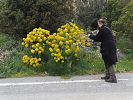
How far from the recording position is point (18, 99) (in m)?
7.95

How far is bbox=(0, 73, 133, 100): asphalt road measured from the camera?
808 centimetres

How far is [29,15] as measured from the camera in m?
12.0

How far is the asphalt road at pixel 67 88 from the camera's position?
26.5 ft

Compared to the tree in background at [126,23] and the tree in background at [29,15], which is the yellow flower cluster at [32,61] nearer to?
the tree in background at [29,15]

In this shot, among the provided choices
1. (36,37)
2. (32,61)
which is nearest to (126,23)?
(36,37)

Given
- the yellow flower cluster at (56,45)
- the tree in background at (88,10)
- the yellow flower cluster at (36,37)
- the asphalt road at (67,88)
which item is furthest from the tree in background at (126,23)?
the yellow flower cluster at (36,37)

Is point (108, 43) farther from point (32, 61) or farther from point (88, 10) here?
point (88, 10)

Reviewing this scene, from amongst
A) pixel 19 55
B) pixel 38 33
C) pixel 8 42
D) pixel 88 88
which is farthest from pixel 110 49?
pixel 8 42

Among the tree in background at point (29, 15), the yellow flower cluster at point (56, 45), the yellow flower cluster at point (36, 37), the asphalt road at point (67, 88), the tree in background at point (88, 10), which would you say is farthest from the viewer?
the tree in background at point (88, 10)

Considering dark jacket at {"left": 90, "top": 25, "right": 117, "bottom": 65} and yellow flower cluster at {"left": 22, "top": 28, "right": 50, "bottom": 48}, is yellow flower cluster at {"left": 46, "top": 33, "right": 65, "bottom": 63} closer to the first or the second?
yellow flower cluster at {"left": 22, "top": 28, "right": 50, "bottom": 48}

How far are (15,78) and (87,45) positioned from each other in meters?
2.31

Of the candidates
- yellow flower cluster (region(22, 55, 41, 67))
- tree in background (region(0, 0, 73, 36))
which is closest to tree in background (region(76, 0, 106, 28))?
tree in background (region(0, 0, 73, 36))

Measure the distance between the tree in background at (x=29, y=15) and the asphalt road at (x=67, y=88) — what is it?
263 centimetres

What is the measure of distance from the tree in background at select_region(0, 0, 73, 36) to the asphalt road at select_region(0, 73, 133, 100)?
2.63 metres
